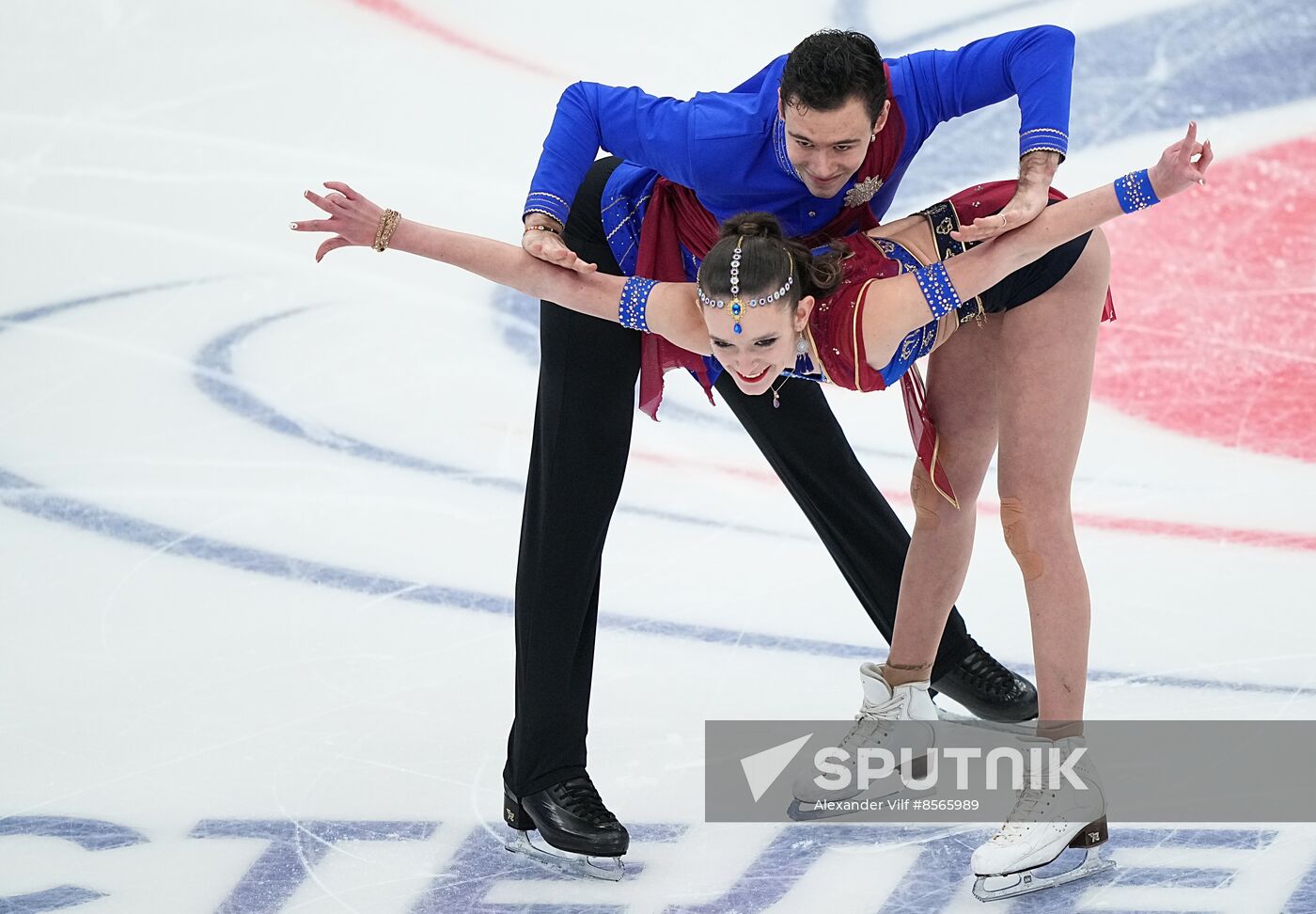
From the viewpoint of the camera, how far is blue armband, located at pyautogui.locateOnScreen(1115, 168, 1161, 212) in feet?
8.73

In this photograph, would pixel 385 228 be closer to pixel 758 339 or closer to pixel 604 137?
pixel 604 137

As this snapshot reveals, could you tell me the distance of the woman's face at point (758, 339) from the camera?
9.17 ft

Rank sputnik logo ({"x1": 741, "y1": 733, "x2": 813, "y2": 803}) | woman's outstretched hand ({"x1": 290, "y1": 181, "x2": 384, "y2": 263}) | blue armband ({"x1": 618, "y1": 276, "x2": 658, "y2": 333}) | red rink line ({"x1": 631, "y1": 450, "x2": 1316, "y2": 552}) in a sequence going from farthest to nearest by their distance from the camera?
red rink line ({"x1": 631, "y1": 450, "x2": 1316, "y2": 552}), sputnik logo ({"x1": 741, "y1": 733, "x2": 813, "y2": 803}), blue armband ({"x1": 618, "y1": 276, "x2": 658, "y2": 333}), woman's outstretched hand ({"x1": 290, "y1": 181, "x2": 384, "y2": 263})

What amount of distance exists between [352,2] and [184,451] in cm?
282

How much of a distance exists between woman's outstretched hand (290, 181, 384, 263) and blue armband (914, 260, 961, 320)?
3.39ft

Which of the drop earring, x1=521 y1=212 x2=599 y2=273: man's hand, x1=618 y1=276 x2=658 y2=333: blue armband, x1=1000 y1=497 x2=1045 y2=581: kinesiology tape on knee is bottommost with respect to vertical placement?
x1=1000 y1=497 x2=1045 y2=581: kinesiology tape on knee

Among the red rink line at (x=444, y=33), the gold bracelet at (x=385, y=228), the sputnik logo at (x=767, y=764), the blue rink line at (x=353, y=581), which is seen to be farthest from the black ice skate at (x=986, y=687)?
the red rink line at (x=444, y=33)

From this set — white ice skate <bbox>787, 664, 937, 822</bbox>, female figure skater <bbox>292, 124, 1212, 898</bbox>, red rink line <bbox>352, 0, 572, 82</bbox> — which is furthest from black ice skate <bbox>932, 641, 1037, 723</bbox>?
red rink line <bbox>352, 0, 572, 82</bbox>

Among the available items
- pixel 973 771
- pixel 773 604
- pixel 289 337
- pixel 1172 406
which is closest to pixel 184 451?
pixel 289 337

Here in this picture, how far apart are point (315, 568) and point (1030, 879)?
2.32m

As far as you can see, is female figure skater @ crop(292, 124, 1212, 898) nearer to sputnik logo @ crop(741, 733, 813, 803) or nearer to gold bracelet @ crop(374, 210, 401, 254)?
gold bracelet @ crop(374, 210, 401, 254)

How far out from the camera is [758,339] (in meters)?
Answer: 2.82

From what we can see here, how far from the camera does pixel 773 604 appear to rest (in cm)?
420

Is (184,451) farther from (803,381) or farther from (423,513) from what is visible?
(803,381)
